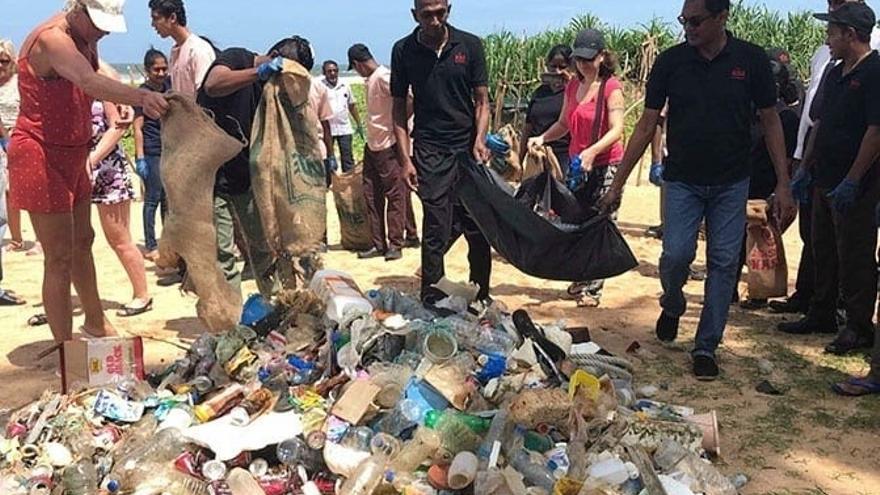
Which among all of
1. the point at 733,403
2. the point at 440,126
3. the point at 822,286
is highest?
the point at 440,126

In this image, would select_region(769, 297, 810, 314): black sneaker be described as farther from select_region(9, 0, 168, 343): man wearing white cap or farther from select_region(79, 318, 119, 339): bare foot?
select_region(79, 318, 119, 339): bare foot

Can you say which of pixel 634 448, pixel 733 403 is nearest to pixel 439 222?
pixel 733 403

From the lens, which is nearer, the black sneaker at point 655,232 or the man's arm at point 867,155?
the man's arm at point 867,155

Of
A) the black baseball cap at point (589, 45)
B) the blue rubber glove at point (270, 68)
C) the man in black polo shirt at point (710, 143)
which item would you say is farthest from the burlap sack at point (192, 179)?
the black baseball cap at point (589, 45)

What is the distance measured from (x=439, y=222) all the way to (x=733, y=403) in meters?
2.06

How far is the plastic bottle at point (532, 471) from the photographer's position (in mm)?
3213

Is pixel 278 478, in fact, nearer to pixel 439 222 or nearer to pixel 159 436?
pixel 159 436

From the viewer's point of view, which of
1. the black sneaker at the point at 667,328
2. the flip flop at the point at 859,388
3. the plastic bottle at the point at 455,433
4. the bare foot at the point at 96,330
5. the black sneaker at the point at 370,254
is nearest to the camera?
the plastic bottle at the point at 455,433

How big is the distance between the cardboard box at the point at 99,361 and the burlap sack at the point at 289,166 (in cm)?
99

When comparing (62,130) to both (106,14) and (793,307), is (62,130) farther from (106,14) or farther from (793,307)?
(793,307)

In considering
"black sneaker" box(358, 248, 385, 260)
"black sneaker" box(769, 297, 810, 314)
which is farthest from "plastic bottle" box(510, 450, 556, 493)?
"black sneaker" box(358, 248, 385, 260)

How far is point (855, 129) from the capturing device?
16.0ft

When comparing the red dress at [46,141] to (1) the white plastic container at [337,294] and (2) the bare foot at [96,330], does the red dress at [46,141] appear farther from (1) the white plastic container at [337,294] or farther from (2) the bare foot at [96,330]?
(1) the white plastic container at [337,294]

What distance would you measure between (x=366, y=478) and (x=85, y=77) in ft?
7.19
